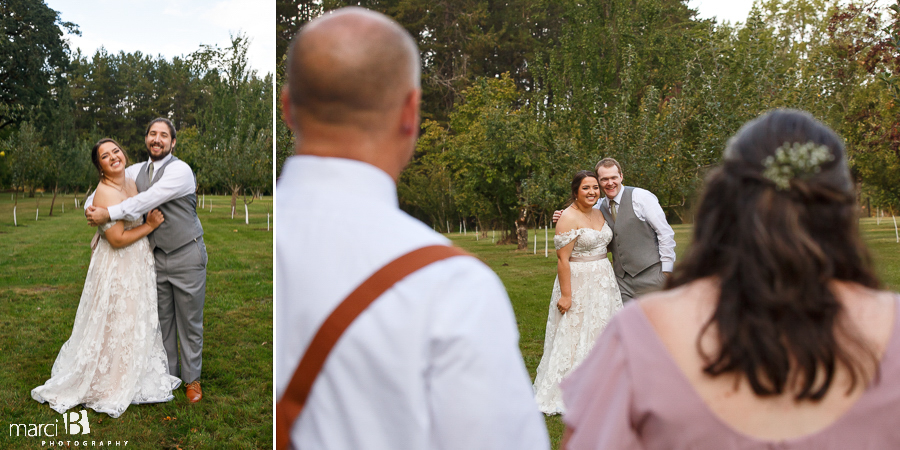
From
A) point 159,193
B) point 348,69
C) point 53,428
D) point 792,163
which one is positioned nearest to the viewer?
point 348,69

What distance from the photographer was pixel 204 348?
7672 mm

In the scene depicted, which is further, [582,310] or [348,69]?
[582,310]

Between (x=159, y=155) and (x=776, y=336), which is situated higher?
(x=159, y=155)

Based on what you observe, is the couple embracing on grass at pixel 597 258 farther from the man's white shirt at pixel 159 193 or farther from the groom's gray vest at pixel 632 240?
the man's white shirt at pixel 159 193

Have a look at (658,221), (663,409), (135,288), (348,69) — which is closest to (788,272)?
(663,409)

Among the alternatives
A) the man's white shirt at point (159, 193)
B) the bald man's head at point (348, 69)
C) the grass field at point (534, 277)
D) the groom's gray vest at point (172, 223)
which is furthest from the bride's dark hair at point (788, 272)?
the groom's gray vest at point (172, 223)

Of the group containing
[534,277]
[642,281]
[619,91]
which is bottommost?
[534,277]

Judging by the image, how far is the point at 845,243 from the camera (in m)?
1.33

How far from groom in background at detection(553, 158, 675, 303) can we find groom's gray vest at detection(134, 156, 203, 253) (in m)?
3.59

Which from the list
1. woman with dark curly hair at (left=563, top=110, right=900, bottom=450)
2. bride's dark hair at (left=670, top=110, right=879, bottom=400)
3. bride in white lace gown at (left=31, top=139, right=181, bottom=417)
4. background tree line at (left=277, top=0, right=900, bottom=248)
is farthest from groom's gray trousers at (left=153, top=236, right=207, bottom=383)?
bride's dark hair at (left=670, top=110, right=879, bottom=400)

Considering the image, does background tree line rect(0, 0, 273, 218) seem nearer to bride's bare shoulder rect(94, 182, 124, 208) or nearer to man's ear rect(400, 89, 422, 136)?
bride's bare shoulder rect(94, 182, 124, 208)

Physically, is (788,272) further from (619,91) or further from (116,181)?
(619,91)

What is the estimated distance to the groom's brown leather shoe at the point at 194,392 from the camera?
18.6 ft

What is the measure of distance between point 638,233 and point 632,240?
0.26 feet
